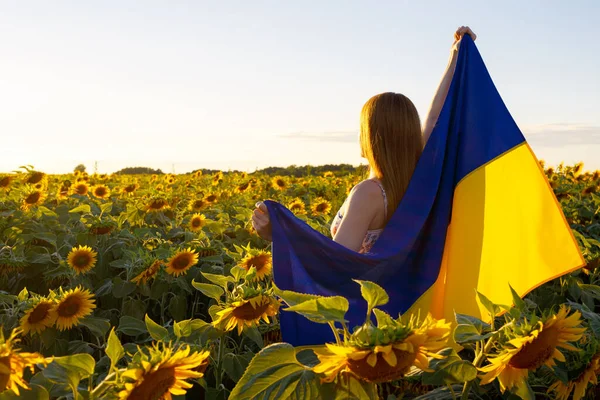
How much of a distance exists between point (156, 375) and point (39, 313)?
1.19 m

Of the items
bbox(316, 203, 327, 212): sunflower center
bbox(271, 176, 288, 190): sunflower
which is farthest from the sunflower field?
bbox(271, 176, 288, 190): sunflower

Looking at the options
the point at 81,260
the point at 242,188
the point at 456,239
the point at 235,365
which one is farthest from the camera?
the point at 242,188

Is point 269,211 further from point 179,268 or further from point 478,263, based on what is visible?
point 478,263

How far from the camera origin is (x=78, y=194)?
602cm

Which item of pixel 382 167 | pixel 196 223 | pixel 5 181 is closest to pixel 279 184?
pixel 5 181

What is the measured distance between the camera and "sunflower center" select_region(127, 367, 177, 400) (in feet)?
4.28

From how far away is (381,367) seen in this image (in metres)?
1.32

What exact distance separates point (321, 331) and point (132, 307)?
114cm

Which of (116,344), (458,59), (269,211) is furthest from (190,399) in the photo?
(458,59)

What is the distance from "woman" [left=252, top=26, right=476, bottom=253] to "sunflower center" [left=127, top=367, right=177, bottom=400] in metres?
1.52

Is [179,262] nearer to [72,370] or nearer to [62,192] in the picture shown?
[72,370]

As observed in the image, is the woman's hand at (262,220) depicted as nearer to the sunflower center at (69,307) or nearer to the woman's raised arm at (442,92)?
the sunflower center at (69,307)

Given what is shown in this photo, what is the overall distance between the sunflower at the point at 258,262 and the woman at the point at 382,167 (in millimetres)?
96

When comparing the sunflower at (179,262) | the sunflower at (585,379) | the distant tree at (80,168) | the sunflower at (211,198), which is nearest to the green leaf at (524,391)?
the sunflower at (585,379)
